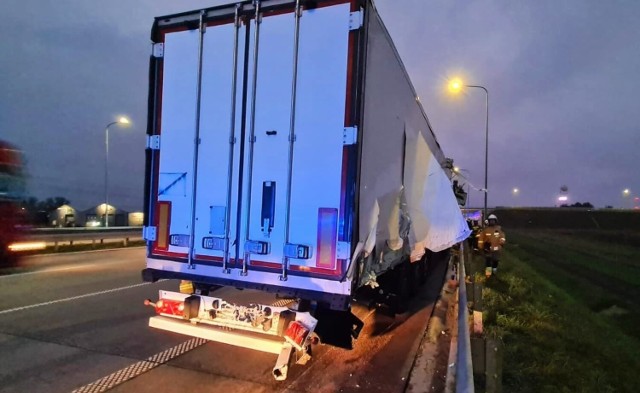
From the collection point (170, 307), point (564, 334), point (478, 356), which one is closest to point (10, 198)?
point (170, 307)

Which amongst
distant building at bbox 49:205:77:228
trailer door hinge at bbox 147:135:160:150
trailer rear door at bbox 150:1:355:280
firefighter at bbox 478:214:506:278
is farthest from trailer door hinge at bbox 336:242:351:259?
distant building at bbox 49:205:77:228

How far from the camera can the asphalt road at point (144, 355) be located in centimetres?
468

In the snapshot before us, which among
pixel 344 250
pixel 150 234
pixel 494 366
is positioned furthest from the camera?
pixel 150 234

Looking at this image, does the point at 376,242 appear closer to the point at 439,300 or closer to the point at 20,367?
the point at 20,367

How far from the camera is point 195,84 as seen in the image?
4969 millimetres

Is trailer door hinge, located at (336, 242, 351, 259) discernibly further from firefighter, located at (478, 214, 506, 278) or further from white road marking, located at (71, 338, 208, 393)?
firefighter, located at (478, 214, 506, 278)

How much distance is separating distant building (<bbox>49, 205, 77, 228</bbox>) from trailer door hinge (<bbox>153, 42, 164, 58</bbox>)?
39320 mm

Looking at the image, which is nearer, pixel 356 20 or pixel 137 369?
pixel 356 20

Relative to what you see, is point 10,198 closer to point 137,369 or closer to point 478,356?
point 137,369

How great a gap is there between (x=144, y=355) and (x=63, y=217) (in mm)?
46010

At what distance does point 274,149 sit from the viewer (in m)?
4.52

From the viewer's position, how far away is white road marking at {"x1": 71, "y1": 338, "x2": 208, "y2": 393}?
4.48m

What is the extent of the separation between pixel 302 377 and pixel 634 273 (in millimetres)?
22711

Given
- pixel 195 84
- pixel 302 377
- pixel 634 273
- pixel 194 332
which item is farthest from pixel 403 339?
pixel 634 273
